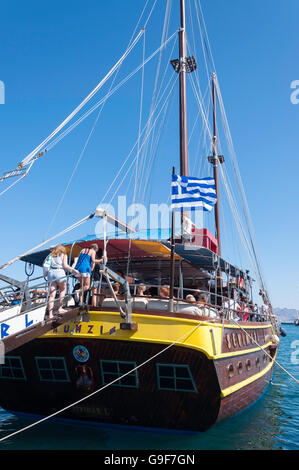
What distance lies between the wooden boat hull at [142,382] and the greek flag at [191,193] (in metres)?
3.22

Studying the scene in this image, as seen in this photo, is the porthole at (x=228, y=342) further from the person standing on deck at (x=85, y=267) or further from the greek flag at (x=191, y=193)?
the person standing on deck at (x=85, y=267)

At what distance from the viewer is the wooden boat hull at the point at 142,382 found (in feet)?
28.0

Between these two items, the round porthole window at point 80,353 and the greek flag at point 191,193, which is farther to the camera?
the greek flag at point 191,193

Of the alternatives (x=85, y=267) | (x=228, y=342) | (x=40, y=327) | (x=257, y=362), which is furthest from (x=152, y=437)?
(x=257, y=362)

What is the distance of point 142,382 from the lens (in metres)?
8.97

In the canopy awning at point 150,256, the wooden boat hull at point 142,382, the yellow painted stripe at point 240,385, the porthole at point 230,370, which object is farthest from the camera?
the canopy awning at point 150,256

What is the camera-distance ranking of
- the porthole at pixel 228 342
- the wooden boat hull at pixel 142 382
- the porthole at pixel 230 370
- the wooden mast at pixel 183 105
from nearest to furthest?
1. the wooden boat hull at pixel 142 382
2. the porthole at pixel 230 370
3. the porthole at pixel 228 342
4. the wooden mast at pixel 183 105

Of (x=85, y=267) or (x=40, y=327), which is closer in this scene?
(x=40, y=327)

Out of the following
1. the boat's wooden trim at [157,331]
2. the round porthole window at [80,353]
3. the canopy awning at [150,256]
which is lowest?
the round porthole window at [80,353]

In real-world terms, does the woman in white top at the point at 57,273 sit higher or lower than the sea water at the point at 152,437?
higher

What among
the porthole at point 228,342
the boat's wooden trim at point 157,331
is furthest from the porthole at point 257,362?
the boat's wooden trim at point 157,331

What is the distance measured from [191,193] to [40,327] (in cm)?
527

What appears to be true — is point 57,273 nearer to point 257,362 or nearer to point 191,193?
point 191,193
